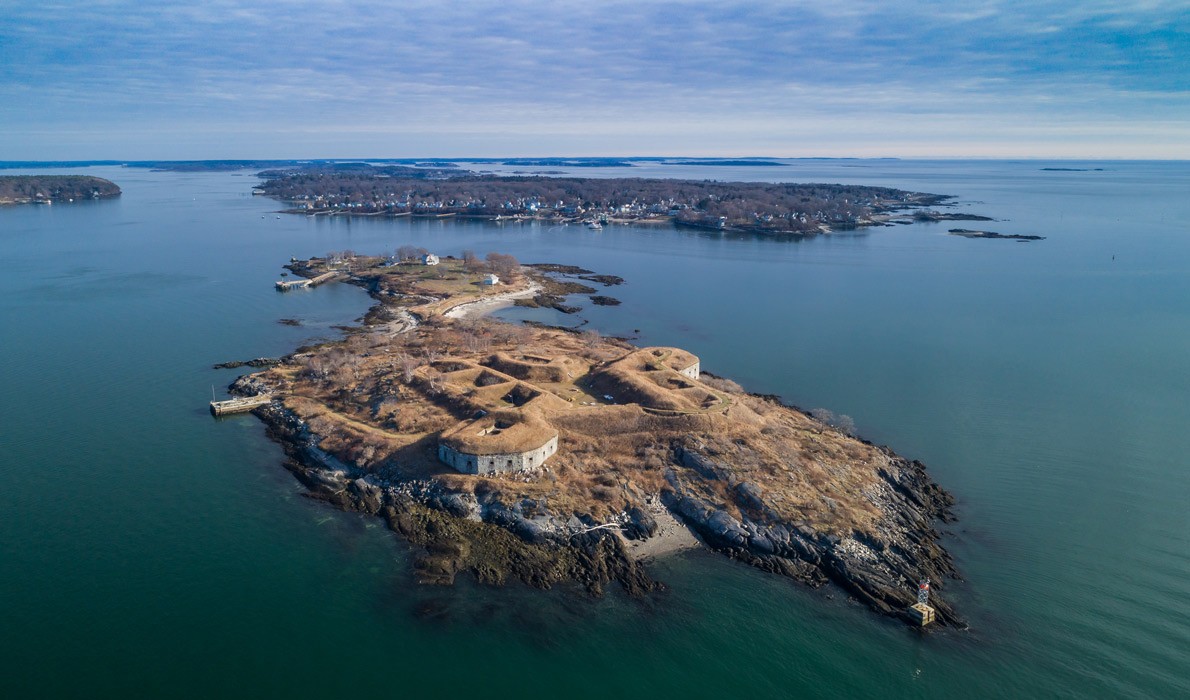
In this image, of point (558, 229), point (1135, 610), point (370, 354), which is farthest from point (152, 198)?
point (1135, 610)

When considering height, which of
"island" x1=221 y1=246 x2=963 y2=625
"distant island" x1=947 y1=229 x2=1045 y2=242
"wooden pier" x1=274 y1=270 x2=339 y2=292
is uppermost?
"distant island" x1=947 y1=229 x2=1045 y2=242

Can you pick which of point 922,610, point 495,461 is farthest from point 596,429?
point 922,610

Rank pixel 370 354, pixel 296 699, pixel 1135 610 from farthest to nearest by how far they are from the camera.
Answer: pixel 370 354, pixel 1135 610, pixel 296 699

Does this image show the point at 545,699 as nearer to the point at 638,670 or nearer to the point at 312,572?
the point at 638,670

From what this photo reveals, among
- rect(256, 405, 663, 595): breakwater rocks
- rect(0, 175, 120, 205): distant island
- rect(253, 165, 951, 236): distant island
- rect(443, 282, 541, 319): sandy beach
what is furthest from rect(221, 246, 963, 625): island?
rect(0, 175, 120, 205): distant island

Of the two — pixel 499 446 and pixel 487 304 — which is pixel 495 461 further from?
pixel 487 304

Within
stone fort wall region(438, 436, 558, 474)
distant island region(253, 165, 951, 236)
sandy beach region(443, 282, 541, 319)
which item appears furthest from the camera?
distant island region(253, 165, 951, 236)

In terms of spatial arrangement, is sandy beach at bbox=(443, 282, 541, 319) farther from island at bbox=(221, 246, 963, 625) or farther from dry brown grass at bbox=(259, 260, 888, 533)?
island at bbox=(221, 246, 963, 625)
